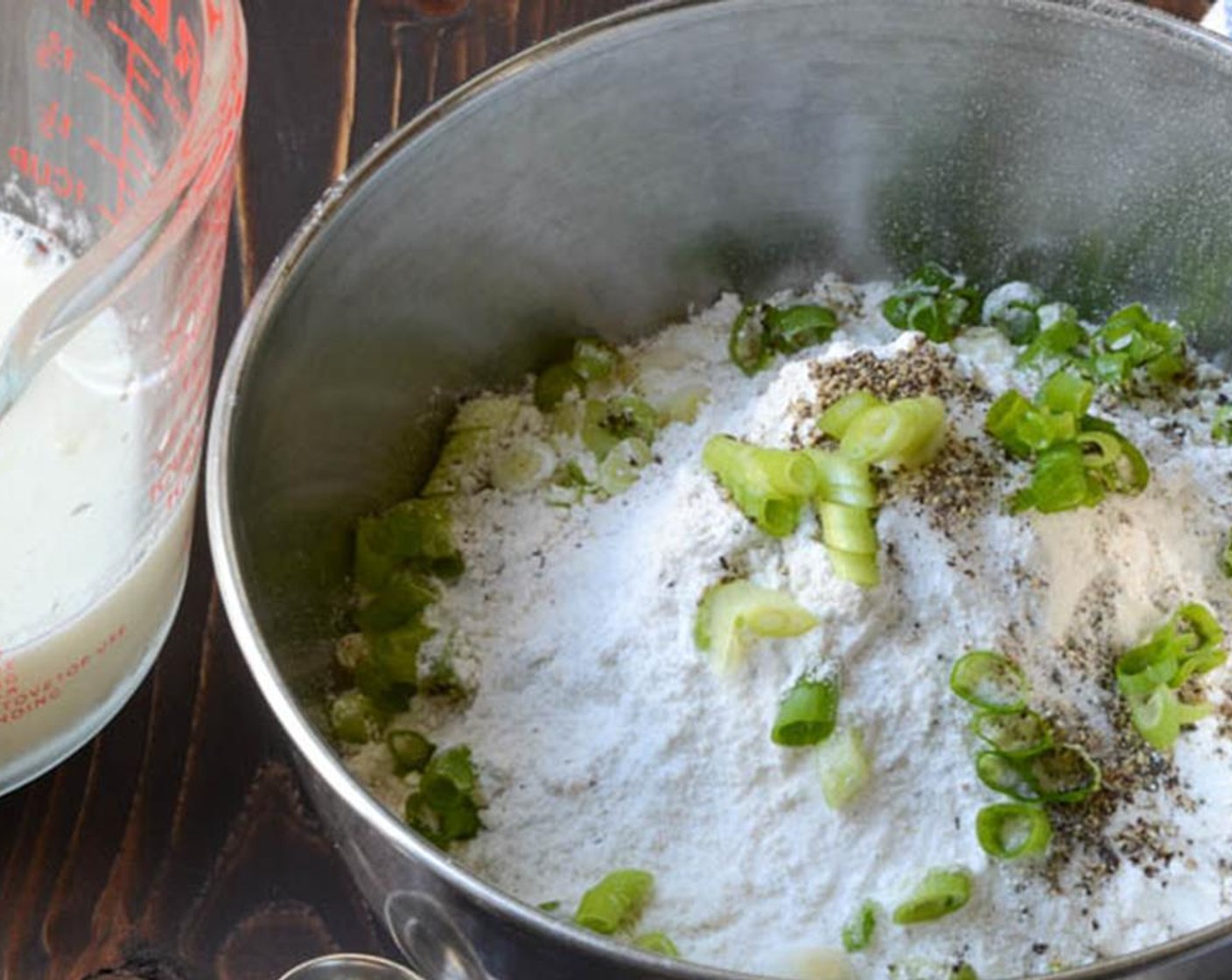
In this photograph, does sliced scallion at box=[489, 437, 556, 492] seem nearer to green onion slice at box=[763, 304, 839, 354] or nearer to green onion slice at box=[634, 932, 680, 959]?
green onion slice at box=[763, 304, 839, 354]

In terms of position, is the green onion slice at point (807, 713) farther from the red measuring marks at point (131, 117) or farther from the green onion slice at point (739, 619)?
the red measuring marks at point (131, 117)

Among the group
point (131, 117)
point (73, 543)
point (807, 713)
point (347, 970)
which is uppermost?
point (131, 117)

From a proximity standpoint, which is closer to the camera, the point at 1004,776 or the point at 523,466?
the point at 1004,776

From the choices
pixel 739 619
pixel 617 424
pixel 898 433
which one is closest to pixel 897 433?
pixel 898 433

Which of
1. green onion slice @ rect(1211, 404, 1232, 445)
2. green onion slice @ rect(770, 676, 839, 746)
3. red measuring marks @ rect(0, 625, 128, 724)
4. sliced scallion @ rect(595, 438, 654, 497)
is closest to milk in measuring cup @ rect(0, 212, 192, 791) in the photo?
red measuring marks @ rect(0, 625, 128, 724)

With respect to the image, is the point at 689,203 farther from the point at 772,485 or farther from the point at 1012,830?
the point at 1012,830

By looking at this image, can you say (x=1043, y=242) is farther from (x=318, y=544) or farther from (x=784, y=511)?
(x=318, y=544)
